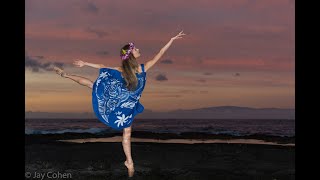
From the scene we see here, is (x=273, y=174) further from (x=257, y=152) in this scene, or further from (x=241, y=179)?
(x=257, y=152)

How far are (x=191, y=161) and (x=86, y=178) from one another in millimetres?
4395

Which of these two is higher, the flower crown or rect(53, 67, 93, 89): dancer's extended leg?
the flower crown

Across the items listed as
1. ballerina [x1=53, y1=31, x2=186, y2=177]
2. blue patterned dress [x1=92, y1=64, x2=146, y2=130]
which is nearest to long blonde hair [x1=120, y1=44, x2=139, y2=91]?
ballerina [x1=53, y1=31, x2=186, y2=177]

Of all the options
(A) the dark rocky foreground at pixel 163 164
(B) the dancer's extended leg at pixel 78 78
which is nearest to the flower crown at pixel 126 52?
(B) the dancer's extended leg at pixel 78 78

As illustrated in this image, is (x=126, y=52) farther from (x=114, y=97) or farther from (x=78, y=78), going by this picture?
(x=78, y=78)

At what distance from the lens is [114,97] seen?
9.52m

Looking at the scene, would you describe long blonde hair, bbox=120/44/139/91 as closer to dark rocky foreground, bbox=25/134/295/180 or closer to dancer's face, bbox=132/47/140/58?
dancer's face, bbox=132/47/140/58

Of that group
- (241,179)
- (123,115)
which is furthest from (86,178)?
(241,179)

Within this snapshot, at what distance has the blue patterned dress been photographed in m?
9.51

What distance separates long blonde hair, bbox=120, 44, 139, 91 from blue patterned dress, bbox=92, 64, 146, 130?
4.3 inches

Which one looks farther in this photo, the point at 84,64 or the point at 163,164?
the point at 163,164

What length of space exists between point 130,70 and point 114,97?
2.37 ft

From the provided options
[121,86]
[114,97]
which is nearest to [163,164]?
[114,97]

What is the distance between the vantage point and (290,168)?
1200 cm
